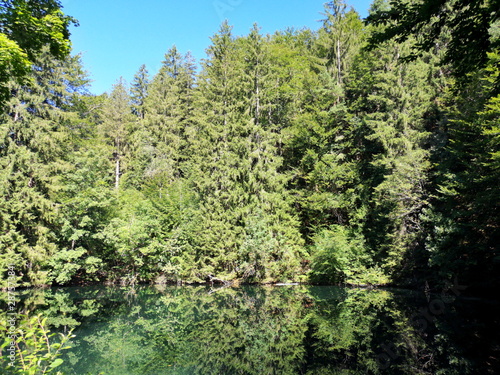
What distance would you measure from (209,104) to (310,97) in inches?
307

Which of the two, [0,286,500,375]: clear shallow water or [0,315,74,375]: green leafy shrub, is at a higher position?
[0,315,74,375]: green leafy shrub

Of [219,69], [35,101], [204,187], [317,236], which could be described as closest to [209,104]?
[219,69]

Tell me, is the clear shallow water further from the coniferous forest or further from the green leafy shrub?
the green leafy shrub

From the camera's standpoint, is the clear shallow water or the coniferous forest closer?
the clear shallow water

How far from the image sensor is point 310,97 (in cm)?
2344

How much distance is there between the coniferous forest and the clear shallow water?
3771mm

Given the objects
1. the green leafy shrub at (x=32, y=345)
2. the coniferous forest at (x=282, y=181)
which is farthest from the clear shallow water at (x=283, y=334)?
the green leafy shrub at (x=32, y=345)

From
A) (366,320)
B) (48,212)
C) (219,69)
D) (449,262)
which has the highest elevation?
(219,69)

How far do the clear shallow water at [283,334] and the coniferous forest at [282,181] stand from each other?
377cm

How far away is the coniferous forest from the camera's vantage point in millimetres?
15156

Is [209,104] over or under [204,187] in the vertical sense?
over

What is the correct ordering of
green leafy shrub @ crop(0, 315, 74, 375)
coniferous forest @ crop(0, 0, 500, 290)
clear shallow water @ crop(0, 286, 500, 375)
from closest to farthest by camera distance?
green leafy shrub @ crop(0, 315, 74, 375), clear shallow water @ crop(0, 286, 500, 375), coniferous forest @ crop(0, 0, 500, 290)

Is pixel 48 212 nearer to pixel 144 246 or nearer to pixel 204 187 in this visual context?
pixel 144 246

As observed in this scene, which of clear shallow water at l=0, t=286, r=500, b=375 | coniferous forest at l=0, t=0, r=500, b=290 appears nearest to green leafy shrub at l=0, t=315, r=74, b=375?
clear shallow water at l=0, t=286, r=500, b=375
